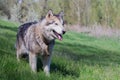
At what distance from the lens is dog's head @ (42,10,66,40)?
6457mm

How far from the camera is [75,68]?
8.24 m

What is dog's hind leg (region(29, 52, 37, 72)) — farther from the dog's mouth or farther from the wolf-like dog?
the dog's mouth

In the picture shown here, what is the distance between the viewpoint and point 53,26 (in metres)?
6.54

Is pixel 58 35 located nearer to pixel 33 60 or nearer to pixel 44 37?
pixel 44 37

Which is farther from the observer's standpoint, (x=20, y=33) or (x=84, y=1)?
(x=84, y=1)

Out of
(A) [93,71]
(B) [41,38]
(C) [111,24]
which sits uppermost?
(B) [41,38]

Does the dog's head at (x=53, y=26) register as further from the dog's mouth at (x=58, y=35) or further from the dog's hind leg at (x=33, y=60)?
the dog's hind leg at (x=33, y=60)

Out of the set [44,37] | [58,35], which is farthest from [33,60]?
[58,35]

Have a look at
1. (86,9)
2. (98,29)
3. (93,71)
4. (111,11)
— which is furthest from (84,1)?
(93,71)

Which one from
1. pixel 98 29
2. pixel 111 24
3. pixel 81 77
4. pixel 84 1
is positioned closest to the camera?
pixel 81 77

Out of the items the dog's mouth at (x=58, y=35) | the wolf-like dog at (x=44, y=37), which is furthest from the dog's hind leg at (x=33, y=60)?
the dog's mouth at (x=58, y=35)

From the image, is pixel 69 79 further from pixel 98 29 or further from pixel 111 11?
pixel 111 11

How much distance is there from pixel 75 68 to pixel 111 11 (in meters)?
39.5

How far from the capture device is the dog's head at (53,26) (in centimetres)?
646
